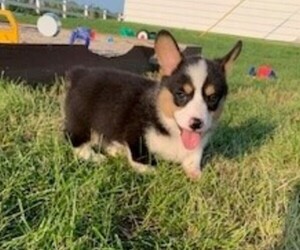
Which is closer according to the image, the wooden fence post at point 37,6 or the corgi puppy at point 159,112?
the corgi puppy at point 159,112

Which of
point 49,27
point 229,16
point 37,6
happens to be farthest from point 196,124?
point 37,6

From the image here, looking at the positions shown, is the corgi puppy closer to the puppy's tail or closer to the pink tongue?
the pink tongue

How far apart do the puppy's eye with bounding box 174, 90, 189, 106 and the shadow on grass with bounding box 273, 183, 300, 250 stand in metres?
0.74

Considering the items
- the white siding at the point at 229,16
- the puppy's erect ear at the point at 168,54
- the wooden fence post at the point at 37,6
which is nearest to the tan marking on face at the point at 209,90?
the puppy's erect ear at the point at 168,54

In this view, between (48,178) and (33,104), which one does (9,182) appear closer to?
(48,178)

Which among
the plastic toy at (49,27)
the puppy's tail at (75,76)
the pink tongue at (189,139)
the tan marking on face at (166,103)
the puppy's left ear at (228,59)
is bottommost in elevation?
the plastic toy at (49,27)

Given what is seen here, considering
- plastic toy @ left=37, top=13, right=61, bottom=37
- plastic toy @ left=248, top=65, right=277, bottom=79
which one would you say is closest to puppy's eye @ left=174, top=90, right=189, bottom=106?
plastic toy @ left=248, top=65, right=277, bottom=79

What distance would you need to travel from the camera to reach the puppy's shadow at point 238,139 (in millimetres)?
4372

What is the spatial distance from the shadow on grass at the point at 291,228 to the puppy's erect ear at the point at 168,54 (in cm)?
94

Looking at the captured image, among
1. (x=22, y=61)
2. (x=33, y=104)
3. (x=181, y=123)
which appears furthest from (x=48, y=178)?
(x=22, y=61)

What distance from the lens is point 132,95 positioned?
396 centimetres

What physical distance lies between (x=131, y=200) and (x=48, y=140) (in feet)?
2.15

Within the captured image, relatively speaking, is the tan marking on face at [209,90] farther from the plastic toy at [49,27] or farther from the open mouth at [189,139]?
the plastic toy at [49,27]

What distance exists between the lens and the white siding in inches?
992
